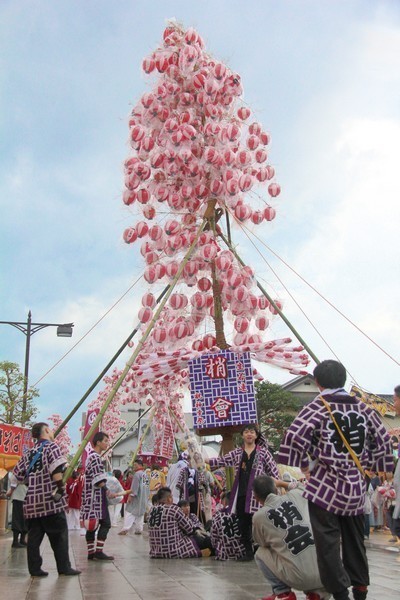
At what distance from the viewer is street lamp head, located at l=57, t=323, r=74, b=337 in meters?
21.0

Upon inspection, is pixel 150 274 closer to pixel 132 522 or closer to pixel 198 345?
pixel 198 345

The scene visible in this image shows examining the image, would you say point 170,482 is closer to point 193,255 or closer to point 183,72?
point 193,255

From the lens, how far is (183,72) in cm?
1345

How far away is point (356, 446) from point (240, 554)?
4.38 metres

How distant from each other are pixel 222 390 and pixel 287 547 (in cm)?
668

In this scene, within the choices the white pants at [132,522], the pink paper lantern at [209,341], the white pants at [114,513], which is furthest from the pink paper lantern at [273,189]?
the white pants at [114,513]

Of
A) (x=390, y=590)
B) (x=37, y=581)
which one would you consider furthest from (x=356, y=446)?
(x=37, y=581)

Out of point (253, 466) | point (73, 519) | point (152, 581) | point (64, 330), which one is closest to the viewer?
point (152, 581)

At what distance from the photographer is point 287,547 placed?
5.13m

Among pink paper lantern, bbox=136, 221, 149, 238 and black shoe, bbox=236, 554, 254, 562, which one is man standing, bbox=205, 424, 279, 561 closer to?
black shoe, bbox=236, 554, 254, 562

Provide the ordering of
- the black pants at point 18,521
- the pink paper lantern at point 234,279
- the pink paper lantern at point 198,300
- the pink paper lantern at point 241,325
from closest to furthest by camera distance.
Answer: the black pants at point 18,521 → the pink paper lantern at point 234,279 → the pink paper lantern at point 241,325 → the pink paper lantern at point 198,300

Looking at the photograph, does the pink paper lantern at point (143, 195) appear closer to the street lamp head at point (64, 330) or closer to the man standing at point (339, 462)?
the street lamp head at point (64, 330)

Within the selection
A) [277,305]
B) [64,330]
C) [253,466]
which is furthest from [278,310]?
[64,330]

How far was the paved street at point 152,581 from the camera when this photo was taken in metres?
5.82
